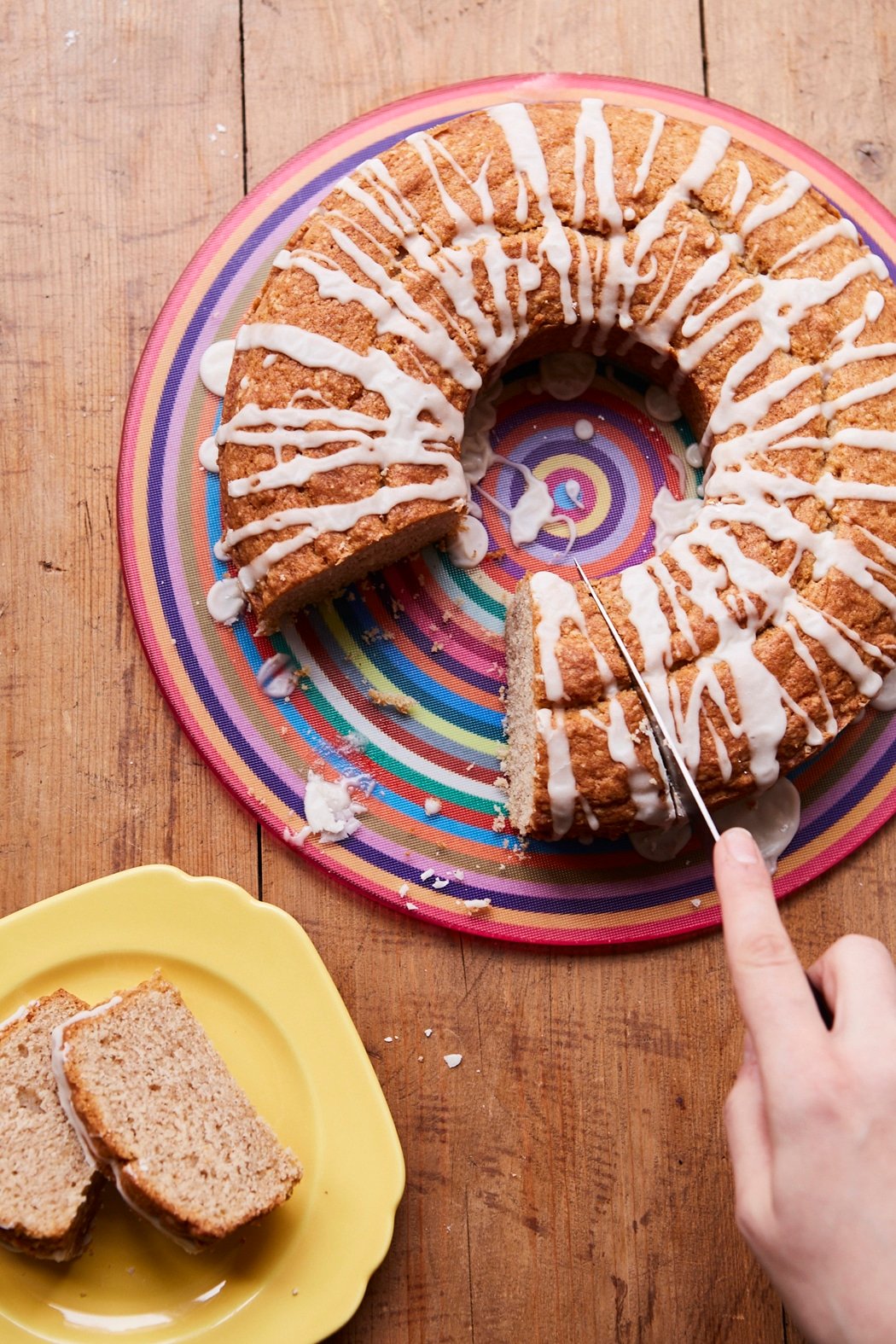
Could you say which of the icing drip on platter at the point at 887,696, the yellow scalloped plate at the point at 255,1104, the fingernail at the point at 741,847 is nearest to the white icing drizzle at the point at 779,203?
the icing drip on platter at the point at 887,696

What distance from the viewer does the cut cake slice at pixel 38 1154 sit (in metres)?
2.38

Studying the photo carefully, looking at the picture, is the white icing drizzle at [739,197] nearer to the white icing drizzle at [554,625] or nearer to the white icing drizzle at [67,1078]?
the white icing drizzle at [554,625]

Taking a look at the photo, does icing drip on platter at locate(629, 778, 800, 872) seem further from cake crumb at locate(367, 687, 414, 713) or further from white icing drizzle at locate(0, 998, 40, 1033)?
white icing drizzle at locate(0, 998, 40, 1033)

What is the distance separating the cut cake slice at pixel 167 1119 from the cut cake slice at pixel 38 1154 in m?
0.05

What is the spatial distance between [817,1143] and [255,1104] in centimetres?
133

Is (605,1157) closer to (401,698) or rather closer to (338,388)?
(401,698)

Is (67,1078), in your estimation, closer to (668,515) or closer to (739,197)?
(668,515)

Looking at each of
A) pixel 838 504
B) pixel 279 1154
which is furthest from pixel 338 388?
pixel 279 1154

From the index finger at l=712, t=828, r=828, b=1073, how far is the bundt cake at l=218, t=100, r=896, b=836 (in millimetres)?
464

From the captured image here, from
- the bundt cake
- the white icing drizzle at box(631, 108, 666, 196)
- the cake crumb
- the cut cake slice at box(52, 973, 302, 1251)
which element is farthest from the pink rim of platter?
the cut cake slice at box(52, 973, 302, 1251)

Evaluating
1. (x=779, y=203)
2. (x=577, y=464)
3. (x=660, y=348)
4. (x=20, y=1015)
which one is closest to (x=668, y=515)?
(x=577, y=464)

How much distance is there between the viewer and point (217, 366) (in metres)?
2.80

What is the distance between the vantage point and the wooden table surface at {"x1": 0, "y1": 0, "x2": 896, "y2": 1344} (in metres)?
2.62

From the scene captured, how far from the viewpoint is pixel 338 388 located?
2482 millimetres
